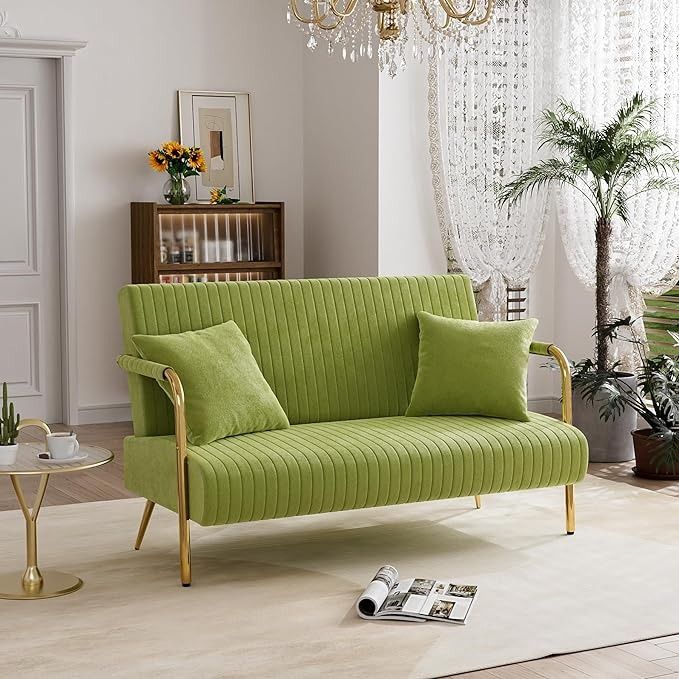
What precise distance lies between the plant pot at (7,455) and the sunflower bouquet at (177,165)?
3.33m

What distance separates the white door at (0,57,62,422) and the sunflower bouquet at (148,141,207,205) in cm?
62

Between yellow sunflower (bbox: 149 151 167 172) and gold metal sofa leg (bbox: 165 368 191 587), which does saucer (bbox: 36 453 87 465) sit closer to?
gold metal sofa leg (bbox: 165 368 191 587)

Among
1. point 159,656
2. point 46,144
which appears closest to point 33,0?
point 46,144

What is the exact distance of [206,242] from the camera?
271 inches

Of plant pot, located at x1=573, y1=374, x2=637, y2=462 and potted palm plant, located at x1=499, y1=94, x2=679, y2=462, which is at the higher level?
potted palm plant, located at x1=499, y1=94, x2=679, y2=462

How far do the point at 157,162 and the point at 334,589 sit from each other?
11.5 ft

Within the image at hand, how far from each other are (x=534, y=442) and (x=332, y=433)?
2.36 ft

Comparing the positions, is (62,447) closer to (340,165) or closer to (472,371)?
(472,371)

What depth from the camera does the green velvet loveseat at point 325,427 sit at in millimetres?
3809

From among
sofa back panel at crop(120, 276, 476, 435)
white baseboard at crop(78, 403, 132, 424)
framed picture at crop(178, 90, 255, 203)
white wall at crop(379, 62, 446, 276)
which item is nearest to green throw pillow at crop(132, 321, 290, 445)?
sofa back panel at crop(120, 276, 476, 435)

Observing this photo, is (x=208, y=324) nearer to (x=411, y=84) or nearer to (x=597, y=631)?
(x=597, y=631)

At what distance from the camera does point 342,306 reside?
4.60 meters

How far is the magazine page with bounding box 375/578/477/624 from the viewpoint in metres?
3.50

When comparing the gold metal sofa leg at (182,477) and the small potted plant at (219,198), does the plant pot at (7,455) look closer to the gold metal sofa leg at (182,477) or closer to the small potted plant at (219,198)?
the gold metal sofa leg at (182,477)
